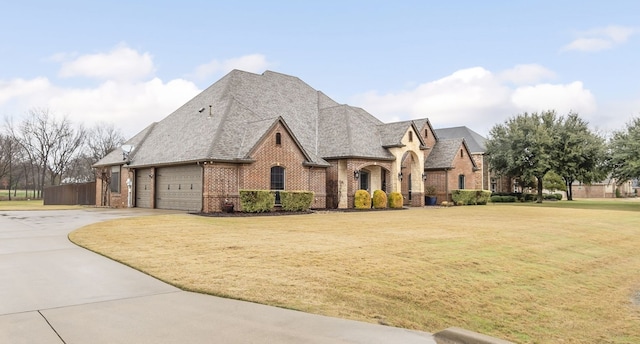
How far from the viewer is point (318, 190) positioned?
92.7ft

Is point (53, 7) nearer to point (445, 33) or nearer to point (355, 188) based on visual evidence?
point (445, 33)

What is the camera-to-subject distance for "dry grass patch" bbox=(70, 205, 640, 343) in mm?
6430

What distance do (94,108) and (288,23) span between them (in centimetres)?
5446

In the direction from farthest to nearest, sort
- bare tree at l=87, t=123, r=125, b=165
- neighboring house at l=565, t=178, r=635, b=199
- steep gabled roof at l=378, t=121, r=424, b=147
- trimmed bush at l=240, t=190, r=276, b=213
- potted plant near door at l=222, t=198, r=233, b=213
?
neighboring house at l=565, t=178, r=635, b=199 → bare tree at l=87, t=123, r=125, b=165 → steep gabled roof at l=378, t=121, r=424, b=147 → potted plant near door at l=222, t=198, r=233, b=213 → trimmed bush at l=240, t=190, r=276, b=213

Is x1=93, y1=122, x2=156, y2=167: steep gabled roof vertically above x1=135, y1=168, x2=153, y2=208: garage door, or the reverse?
x1=93, y1=122, x2=156, y2=167: steep gabled roof

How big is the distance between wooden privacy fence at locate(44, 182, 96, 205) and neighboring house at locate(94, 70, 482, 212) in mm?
3031

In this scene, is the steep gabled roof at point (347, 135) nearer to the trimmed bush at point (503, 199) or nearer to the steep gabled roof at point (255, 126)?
the steep gabled roof at point (255, 126)

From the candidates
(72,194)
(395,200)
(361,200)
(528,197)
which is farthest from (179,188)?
(528,197)

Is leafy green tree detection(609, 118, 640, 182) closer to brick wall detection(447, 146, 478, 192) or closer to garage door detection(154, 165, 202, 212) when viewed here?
brick wall detection(447, 146, 478, 192)

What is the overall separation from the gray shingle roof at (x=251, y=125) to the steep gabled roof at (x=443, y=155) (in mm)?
7156

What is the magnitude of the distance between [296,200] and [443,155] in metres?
19.0

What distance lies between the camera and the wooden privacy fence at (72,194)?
3806 cm

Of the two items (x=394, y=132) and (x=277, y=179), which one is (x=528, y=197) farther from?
(x=277, y=179)

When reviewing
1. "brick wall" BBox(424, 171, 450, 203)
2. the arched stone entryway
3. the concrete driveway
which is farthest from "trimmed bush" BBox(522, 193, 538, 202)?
the concrete driveway
